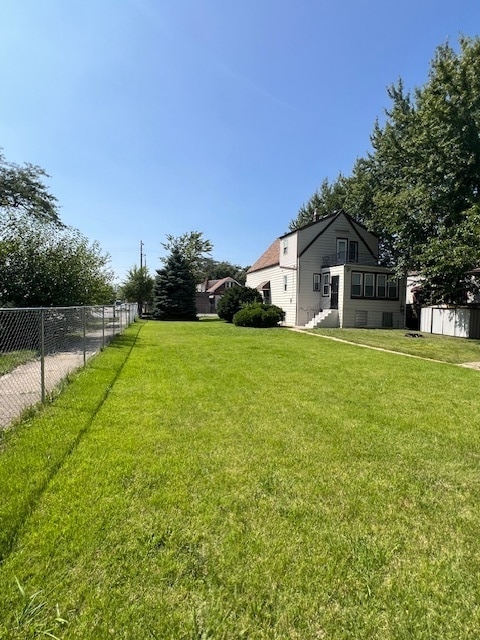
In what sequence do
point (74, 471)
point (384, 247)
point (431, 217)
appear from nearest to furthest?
point (74, 471), point (431, 217), point (384, 247)

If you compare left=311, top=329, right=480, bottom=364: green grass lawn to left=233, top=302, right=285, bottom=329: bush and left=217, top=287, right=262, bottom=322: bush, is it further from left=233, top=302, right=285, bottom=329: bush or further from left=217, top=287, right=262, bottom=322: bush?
left=217, top=287, right=262, bottom=322: bush

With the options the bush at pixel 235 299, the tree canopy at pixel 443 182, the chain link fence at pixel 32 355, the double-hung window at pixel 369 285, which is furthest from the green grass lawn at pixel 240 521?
the bush at pixel 235 299

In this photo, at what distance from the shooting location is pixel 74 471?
312 centimetres

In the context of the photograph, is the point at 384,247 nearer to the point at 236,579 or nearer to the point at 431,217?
the point at 431,217

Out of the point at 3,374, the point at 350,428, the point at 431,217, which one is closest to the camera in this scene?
the point at 350,428

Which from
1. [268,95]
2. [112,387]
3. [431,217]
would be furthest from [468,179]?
A: [112,387]

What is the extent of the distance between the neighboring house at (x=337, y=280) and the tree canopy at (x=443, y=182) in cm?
233

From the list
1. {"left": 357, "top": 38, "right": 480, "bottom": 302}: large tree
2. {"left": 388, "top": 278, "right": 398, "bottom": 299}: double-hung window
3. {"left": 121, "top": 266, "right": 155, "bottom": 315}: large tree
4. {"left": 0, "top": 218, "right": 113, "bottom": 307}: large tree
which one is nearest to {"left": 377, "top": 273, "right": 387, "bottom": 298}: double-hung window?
{"left": 388, "top": 278, "right": 398, "bottom": 299}: double-hung window

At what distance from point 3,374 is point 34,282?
246 inches

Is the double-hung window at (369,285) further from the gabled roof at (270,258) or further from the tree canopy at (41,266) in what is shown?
the tree canopy at (41,266)

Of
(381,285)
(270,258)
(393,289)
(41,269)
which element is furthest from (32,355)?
(270,258)

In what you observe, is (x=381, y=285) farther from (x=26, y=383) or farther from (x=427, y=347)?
(x=26, y=383)

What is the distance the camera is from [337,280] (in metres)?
21.4

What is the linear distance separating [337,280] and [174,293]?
588 inches
